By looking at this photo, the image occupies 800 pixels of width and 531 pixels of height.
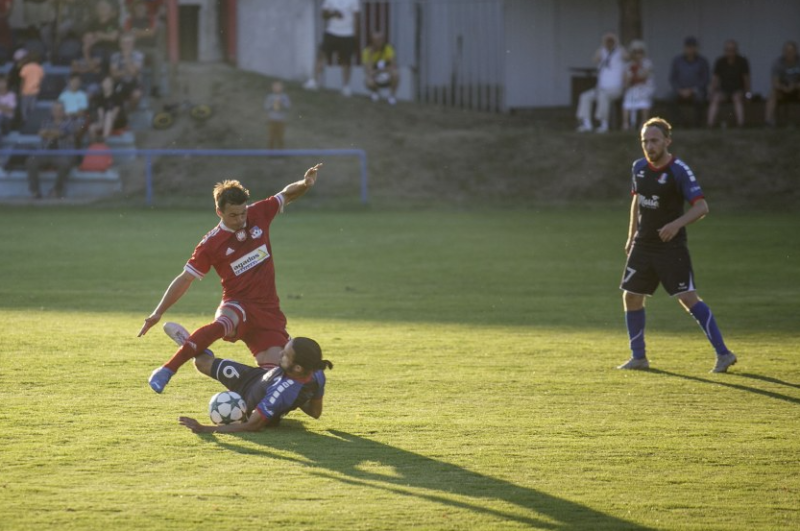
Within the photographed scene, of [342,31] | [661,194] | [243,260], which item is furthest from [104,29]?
[243,260]

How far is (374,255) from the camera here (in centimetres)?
1681

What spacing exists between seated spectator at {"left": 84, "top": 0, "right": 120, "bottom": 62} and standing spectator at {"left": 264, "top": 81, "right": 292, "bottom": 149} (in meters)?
4.10

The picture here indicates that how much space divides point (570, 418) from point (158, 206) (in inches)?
695

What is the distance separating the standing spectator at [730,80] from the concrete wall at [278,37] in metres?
10.2

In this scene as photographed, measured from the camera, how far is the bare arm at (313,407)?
7229 millimetres

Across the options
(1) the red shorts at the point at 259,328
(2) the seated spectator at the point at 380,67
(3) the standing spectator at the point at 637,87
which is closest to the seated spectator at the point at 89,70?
(2) the seated spectator at the point at 380,67

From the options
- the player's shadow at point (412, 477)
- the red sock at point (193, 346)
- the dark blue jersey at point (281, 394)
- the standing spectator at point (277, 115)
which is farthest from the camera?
the standing spectator at point (277, 115)

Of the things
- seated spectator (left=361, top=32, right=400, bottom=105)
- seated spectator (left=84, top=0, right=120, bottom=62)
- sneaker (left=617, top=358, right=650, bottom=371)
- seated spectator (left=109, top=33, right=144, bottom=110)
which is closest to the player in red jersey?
sneaker (left=617, top=358, right=650, bottom=371)

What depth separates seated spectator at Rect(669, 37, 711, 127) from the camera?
25953 millimetres

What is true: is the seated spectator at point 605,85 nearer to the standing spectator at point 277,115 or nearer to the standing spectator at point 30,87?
the standing spectator at point 277,115

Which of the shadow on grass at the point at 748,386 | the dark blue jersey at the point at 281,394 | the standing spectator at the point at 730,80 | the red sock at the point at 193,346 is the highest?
the standing spectator at the point at 730,80

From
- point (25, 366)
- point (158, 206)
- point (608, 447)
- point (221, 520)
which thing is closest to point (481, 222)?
point (158, 206)

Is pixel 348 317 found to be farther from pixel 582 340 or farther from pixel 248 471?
pixel 248 471

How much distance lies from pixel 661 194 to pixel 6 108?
19875mm
